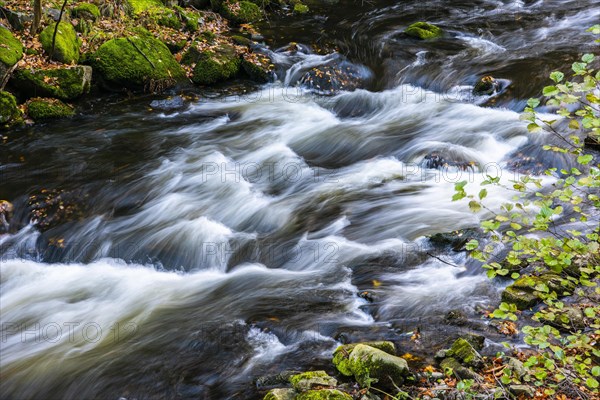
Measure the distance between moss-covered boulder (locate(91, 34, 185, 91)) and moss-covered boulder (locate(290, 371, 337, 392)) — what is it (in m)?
8.91

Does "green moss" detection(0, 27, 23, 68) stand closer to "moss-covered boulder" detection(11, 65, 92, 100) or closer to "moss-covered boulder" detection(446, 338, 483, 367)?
"moss-covered boulder" detection(11, 65, 92, 100)

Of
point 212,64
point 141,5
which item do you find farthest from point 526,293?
point 141,5

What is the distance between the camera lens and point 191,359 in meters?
5.83

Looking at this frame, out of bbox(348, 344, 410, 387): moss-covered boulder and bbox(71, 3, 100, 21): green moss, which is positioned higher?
bbox(71, 3, 100, 21): green moss

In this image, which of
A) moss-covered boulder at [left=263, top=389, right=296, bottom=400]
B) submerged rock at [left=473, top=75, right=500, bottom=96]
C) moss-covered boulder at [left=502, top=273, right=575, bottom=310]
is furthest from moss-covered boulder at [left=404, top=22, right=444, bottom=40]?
moss-covered boulder at [left=263, top=389, right=296, bottom=400]

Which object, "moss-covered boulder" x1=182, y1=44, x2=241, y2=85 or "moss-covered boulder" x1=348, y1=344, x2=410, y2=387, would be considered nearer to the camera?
"moss-covered boulder" x1=348, y1=344, x2=410, y2=387

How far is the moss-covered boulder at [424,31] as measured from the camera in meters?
14.6

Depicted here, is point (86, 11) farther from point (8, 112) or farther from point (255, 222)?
point (255, 222)

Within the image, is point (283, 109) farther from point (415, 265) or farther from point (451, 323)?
point (451, 323)

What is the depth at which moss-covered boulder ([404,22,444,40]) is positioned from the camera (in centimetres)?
1461

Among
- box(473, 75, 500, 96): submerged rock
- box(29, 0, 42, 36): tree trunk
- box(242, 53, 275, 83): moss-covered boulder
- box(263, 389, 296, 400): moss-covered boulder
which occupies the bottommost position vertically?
box(263, 389, 296, 400): moss-covered boulder

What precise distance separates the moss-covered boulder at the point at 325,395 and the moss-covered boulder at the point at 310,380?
0.19 m

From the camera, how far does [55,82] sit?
37.3ft

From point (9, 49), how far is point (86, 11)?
2.80m
